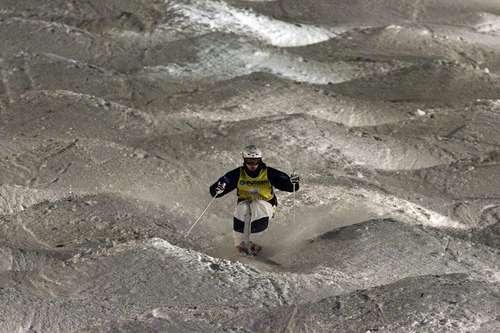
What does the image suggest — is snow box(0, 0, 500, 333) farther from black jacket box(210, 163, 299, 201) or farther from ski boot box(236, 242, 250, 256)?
black jacket box(210, 163, 299, 201)

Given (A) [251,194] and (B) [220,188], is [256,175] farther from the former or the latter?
(B) [220,188]

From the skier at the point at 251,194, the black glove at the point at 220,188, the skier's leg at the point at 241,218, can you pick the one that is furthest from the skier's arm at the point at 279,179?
the black glove at the point at 220,188

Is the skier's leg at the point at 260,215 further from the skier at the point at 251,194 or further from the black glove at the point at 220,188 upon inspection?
the black glove at the point at 220,188

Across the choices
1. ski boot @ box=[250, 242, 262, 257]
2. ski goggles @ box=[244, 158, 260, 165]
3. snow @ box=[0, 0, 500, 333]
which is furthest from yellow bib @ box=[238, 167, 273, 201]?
snow @ box=[0, 0, 500, 333]

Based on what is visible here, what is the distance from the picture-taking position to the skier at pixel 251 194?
24.7 ft

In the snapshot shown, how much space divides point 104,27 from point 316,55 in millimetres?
4122

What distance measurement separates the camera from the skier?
296 inches

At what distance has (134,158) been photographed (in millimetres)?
9508

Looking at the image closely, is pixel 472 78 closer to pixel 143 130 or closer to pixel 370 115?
pixel 370 115

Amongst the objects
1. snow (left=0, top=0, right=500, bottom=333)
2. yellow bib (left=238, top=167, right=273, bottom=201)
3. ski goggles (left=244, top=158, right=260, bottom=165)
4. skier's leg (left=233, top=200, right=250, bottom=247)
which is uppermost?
ski goggles (left=244, top=158, right=260, bottom=165)

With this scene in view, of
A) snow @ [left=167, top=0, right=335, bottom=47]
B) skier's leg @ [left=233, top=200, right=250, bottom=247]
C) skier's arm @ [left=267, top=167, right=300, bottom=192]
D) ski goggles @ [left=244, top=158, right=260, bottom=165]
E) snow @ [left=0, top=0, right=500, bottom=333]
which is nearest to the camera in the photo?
snow @ [left=0, top=0, right=500, bottom=333]

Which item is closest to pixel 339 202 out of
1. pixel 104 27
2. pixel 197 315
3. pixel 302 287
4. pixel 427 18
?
pixel 302 287

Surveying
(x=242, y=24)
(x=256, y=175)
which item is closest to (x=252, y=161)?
(x=256, y=175)

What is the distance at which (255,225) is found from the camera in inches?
299
